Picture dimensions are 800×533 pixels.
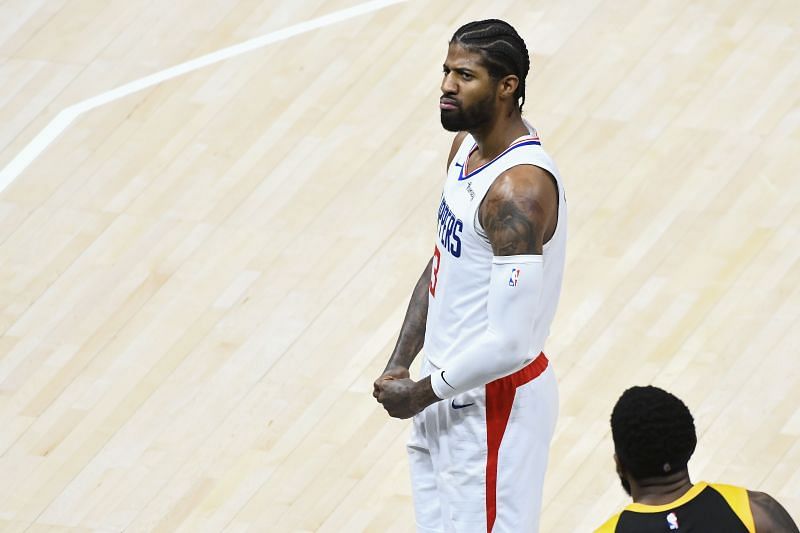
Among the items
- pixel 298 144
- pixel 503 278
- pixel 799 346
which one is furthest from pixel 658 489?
pixel 298 144

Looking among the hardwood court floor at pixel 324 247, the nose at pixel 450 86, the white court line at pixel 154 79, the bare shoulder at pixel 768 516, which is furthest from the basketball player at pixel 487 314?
the white court line at pixel 154 79

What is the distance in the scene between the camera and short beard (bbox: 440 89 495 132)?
3.70 m

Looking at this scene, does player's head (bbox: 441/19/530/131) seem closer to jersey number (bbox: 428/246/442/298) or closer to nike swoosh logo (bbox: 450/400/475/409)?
jersey number (bbox: 428/246/442/298)

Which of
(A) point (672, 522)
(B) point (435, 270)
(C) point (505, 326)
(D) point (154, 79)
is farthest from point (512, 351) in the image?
(D) point (154, 79)

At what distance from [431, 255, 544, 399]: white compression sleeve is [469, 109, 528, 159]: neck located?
0.32 m

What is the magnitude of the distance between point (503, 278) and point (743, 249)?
2.77m

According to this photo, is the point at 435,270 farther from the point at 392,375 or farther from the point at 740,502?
the point at 740,502

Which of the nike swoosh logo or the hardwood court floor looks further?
the hardwood court floor

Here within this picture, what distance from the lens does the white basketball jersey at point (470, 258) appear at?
145 inches

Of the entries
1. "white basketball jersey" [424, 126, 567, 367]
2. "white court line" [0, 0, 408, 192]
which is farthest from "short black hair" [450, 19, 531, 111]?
"white court line" [0, 0, 408, 192]

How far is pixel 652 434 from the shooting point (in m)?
2.92

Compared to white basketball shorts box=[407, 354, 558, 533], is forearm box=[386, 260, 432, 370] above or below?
above

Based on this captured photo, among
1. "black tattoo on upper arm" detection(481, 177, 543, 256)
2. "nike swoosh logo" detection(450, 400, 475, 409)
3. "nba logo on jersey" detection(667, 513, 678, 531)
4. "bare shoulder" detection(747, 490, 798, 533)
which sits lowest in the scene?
"nike swoosh logo" detection(450, 400, 475, 409)

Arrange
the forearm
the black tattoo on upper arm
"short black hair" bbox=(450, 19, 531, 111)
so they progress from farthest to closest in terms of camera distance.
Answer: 1. the forearm
2. "short black hair" bbox=(450, 19, 531, 111)
3. the black tattoo on upper arm
